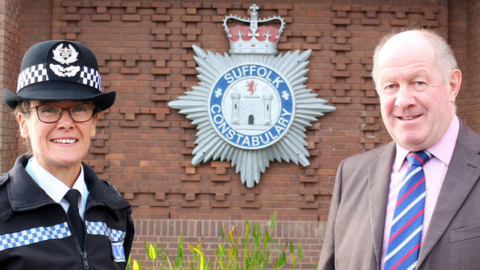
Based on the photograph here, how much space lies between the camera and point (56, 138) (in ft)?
6.16

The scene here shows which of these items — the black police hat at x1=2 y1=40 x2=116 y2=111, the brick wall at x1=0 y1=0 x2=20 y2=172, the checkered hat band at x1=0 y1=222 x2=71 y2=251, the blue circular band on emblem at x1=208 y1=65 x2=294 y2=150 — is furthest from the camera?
the blue circular band on emblem at x1=208 y1=65 x2=294 y2=150

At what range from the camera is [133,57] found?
5.25 meters

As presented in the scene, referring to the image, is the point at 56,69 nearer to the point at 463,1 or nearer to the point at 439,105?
the point at 439,105

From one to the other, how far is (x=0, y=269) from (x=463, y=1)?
5575 millimetres

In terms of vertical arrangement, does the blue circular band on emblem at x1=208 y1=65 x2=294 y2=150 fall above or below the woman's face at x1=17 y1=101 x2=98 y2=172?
above

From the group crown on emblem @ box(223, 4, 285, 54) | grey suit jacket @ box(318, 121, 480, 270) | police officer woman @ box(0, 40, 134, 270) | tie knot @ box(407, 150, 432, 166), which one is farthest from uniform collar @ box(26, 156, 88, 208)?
crown on emblem @ box(223, 4, 285, 54)

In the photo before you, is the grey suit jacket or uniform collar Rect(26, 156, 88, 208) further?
uniform collar Rect(26, 156, 88, 208)

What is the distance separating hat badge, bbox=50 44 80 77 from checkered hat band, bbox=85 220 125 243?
0.61 m

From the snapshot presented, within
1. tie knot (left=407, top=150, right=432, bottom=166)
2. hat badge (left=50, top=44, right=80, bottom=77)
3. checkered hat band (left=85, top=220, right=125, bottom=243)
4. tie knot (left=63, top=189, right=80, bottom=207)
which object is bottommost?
checkered hat band (left=85, top=220, right=125, bottom=243)

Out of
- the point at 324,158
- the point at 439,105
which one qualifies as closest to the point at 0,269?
the point at 439,105

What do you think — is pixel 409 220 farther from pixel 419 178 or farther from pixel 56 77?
pixel 56 77

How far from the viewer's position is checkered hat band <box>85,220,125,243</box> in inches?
75.4

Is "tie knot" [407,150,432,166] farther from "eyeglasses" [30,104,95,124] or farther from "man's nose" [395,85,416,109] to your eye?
"eyeglasses" [30,104,95,124]

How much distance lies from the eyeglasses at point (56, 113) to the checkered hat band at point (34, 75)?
108 millimetres
